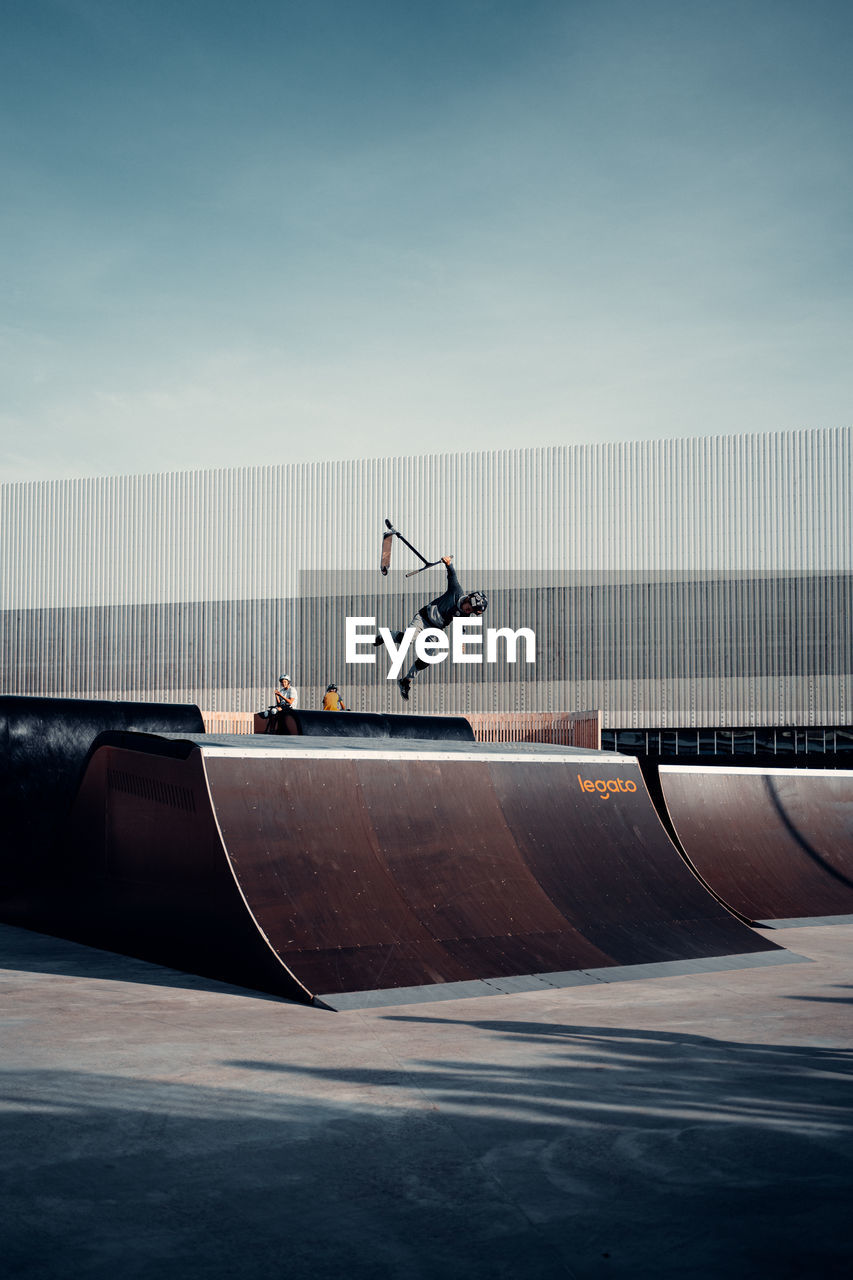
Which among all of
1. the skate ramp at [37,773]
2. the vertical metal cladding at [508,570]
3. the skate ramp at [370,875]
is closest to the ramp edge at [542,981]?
the skate ramp at [370,875]

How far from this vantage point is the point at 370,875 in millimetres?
6438

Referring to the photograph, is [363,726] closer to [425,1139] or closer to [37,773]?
[37,773]

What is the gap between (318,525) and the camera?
3809 cm

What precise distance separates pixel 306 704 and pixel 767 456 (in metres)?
17.1

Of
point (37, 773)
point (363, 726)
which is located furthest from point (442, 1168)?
point (363, 726)

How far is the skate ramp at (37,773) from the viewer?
7828 mm

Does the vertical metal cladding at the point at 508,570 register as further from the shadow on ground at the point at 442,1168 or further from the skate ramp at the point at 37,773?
the shadow on ground at the point at 442,1168

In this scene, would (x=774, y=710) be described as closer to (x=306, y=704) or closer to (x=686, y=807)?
(x=306, y=704)

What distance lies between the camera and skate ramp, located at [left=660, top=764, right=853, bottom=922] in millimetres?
9727

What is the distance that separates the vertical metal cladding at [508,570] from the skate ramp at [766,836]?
72.0 feet

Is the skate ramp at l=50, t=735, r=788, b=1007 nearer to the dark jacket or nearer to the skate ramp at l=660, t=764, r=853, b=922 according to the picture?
the skate ramp at l=660, t=764, r=853, b=922

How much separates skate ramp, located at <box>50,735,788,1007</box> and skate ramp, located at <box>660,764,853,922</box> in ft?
6.57

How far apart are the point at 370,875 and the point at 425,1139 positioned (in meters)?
3.16

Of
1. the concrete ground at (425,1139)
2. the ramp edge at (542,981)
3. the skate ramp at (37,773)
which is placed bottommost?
the ramp edge at (542,981)
